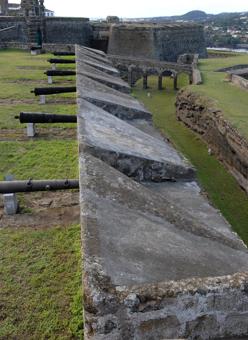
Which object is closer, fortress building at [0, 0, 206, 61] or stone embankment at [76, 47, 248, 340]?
stone embankment at [76, 47, 248, 340]

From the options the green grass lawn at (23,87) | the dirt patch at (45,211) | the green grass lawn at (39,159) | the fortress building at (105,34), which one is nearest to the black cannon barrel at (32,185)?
the dirt patch at (45,211)

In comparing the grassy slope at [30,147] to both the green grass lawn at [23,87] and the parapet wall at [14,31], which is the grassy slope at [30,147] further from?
the parapet wall at [14,31]

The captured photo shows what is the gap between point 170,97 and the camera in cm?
2497

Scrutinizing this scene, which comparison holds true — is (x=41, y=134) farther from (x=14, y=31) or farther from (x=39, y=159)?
(x=14, y=31)

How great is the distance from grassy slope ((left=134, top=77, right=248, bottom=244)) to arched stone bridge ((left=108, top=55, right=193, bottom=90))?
15.5 ft

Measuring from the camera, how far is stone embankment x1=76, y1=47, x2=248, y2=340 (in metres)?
2.68

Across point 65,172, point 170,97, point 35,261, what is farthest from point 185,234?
point 170,97

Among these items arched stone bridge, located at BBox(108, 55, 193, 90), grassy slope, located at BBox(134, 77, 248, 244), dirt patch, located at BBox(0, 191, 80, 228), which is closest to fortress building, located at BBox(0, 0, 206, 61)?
arched stone bridge, located at BBox(108, 55, 193, 90)

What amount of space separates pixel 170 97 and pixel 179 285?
22.8 meters

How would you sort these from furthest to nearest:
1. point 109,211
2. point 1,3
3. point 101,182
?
point 1,3 → point 101,182 → point 109,211

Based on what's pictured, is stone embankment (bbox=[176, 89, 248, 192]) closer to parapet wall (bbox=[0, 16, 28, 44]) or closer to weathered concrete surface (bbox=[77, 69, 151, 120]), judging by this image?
weathered concrete surface (bbox=[77, 69, 151, 120])

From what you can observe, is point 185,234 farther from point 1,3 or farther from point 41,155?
point 1,3

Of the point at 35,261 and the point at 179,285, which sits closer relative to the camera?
the point at 179,285

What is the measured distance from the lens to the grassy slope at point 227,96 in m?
13.7
